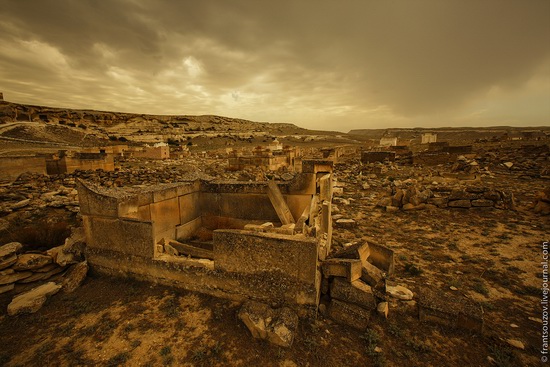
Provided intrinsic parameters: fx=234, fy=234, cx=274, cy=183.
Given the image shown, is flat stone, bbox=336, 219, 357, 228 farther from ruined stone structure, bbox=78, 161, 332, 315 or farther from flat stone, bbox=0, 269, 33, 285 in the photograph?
flat stone, bbox=0, 269, 33, 285

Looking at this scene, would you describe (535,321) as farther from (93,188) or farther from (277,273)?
(93,188)

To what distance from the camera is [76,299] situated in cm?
354

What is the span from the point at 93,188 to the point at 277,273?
11.8 ft

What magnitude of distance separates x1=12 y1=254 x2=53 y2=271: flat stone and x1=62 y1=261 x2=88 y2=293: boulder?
38 centimetres

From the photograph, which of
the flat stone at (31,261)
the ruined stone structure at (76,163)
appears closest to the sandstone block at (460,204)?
the flat stone at (31,261)

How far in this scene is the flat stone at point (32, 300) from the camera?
126 inches

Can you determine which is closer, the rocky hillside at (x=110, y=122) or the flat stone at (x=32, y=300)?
the flat stone at (x=32, y=300)

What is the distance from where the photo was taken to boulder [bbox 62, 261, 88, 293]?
373cm

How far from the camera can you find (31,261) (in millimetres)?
3811

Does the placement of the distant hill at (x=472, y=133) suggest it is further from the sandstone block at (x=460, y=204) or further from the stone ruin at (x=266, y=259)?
the stone ruin at (x=266, y=259)

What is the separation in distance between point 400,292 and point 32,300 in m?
5.36

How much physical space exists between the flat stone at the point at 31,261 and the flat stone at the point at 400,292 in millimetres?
5596

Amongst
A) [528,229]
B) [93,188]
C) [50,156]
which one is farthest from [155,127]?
[528,229]

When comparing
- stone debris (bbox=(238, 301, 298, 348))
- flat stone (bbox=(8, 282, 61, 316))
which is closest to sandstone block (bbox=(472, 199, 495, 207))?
stone debris (bbox=(238, 301, 298, 348))
